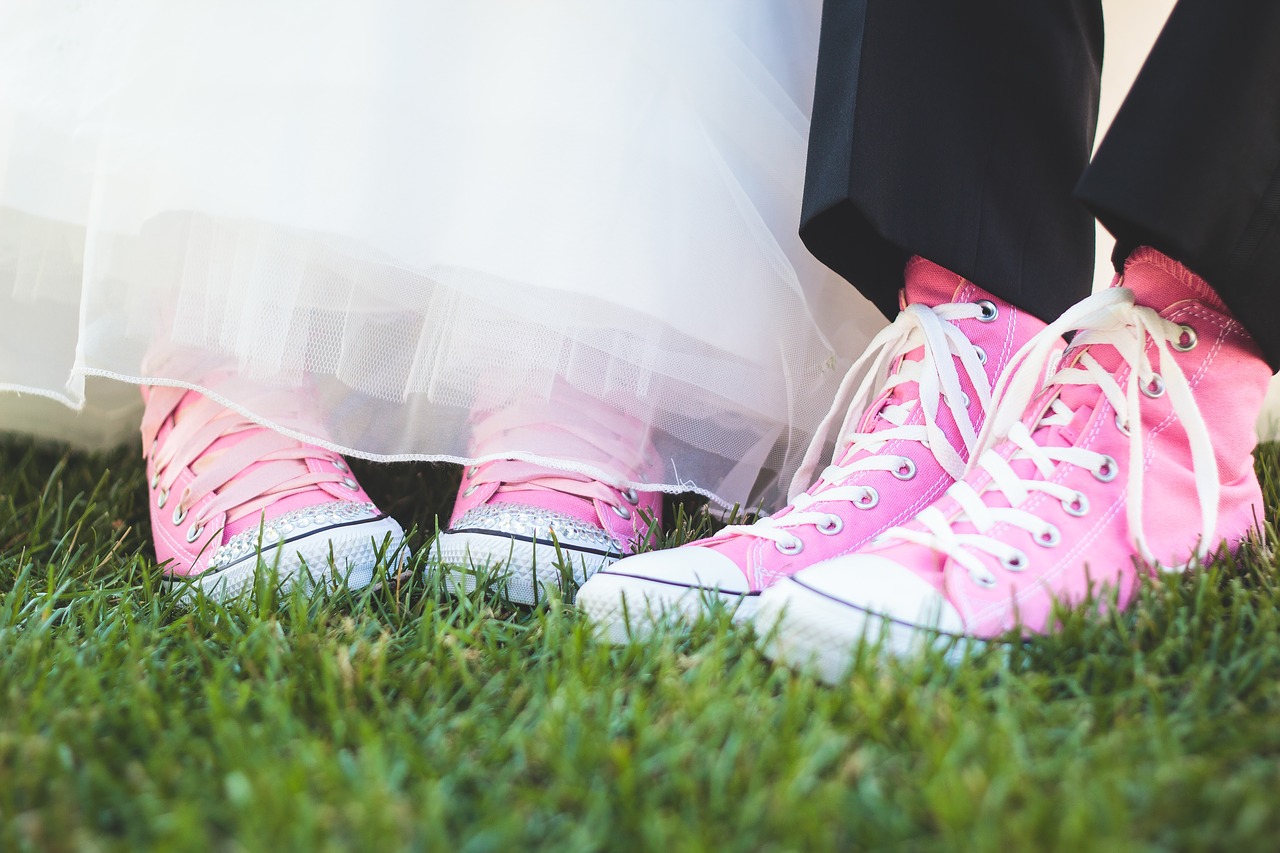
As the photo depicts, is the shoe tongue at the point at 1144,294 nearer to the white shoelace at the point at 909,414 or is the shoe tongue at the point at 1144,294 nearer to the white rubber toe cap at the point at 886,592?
the white shoelace at the point at 909,414

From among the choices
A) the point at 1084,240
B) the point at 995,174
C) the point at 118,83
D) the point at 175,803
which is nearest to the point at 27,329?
the point at 118,83

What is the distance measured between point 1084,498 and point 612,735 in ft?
1.42

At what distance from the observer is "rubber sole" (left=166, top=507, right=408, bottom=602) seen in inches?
34.8

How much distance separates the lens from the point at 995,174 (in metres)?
0.94

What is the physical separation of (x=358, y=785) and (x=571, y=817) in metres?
0.12

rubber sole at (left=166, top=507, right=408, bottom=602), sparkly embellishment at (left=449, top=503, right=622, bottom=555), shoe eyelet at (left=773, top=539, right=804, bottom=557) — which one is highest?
shoe eyelet at (left=773, top=539, right=804, bottom=557)

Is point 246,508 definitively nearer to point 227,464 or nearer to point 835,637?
point 227,464

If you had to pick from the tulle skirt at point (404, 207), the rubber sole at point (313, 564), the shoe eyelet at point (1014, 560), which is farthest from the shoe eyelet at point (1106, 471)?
the rubber sole at point (313, 564)

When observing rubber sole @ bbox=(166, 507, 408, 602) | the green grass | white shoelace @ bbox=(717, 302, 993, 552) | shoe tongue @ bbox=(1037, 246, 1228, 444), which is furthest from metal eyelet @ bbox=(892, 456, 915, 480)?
rubber sole @ bbox=(166, 507, 408, 602)

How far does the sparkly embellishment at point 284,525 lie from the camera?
3.01ft

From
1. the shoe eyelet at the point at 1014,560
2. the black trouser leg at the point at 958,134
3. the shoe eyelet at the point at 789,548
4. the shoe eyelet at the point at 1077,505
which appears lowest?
the shoe eyelet at the point at 789,548

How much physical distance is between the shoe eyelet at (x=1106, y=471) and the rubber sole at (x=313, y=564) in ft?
2.11

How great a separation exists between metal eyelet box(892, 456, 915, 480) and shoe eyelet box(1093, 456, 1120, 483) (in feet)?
0.58

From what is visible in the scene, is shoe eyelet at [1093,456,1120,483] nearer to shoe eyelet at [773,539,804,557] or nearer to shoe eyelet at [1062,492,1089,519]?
shoe eyelet at [1062,492,1089,519]
